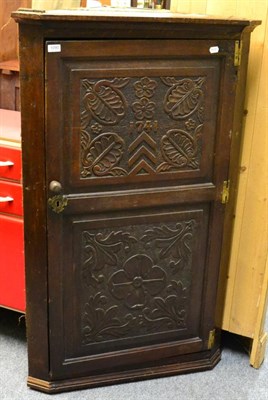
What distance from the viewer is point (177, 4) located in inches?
77.0

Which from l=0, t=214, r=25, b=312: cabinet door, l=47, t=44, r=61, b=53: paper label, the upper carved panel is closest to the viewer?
l=47, t=44, r=61, b=53: paper label

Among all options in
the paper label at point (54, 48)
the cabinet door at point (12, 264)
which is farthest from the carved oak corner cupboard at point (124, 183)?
the cabinet door at point (12, 264)

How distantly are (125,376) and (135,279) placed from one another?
399 millimetres

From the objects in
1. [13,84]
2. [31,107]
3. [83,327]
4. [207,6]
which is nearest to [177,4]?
[207,6]

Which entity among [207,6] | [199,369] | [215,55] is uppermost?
[207,6]

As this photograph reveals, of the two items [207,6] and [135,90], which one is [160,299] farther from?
[207,6]

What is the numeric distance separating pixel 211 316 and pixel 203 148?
657mm

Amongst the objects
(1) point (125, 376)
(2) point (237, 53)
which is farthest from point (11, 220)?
(2) point (237, 53)

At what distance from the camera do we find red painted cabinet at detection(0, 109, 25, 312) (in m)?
2.00

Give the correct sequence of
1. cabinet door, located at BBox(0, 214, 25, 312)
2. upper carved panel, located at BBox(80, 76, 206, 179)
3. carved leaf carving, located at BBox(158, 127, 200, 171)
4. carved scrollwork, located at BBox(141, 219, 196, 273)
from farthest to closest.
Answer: cabinet door, located at BBox(0, 214, 25, 312)
carved scrollwork, located at BBox(141, 219, 196, 273)
carved leaf carving, located at BBox(158, 127, 200, 171)
upper carved panel, located at BBox(80, 76, 206, 179)

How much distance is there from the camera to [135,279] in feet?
6.38

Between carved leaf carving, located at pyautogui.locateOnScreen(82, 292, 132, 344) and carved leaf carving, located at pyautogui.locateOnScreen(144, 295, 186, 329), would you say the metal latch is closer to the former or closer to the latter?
carved leaf carving, located at pyautogui.locateOnScreen(82, 292, 132, 344)

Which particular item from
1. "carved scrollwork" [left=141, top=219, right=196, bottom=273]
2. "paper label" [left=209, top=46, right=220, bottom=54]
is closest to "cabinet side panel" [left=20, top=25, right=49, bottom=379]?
"carved scrollwork" [left=141, top=219, right=196, bottom=273]

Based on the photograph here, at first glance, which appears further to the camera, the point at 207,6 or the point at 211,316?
the point at 211,316
